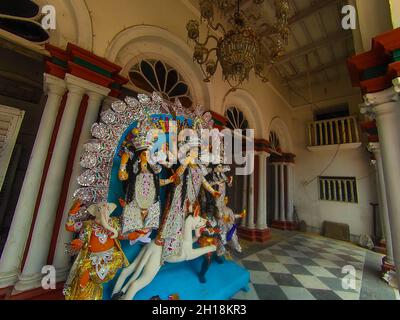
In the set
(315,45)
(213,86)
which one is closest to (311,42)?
(315,45)

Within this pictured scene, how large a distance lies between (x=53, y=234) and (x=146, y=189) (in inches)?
49.7

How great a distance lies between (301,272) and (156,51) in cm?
451

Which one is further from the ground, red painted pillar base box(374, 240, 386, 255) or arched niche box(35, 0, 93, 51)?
arched niche box(35, 0, 93, 51)

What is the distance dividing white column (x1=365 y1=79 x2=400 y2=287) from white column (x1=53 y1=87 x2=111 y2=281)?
9.25 ft

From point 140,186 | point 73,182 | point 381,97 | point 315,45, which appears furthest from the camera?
point 315,45

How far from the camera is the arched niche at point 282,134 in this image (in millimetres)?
6552

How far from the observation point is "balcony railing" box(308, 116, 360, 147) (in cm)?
607

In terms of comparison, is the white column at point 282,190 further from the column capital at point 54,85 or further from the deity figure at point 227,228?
the column capital at point 54,85

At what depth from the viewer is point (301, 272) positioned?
9.73 feet

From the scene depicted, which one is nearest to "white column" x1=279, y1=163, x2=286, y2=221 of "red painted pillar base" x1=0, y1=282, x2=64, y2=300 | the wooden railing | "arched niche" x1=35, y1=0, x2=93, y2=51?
the wooden railing

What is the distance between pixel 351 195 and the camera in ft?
20.0

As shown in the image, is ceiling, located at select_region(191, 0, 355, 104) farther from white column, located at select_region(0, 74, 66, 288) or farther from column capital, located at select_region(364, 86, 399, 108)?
white column, located at select_region(0, 74, 66, 288)

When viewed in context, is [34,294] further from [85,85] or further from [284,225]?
[284,225]
